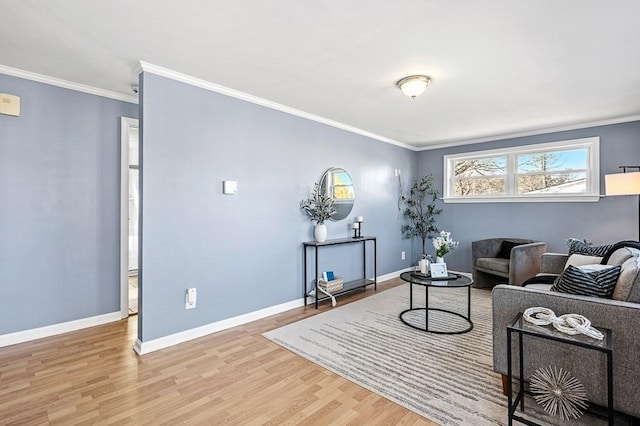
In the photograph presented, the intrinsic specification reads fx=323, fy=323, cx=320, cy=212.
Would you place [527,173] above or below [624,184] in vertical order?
above

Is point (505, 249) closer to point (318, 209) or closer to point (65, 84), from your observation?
point (318, 209)

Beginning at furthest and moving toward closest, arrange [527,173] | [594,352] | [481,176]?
[481,176] < [527,173] < [594,352]

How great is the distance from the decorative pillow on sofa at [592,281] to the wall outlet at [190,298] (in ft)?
9.24

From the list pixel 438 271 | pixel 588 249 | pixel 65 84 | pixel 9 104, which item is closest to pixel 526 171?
pixel 588 249

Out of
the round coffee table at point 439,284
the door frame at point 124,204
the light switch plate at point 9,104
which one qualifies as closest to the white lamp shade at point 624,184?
the round coffee table at point 439,284

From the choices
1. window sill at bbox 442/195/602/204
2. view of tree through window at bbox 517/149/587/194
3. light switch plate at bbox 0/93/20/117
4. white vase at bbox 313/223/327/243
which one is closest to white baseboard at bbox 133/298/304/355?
white vase at bbox 313/223/327/243

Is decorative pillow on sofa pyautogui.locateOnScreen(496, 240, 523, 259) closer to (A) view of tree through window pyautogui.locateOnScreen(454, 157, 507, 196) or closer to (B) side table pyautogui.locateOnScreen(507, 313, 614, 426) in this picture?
(A) view of tree through window pyautogui.locateOnScreen(454, 157, 507, 196)

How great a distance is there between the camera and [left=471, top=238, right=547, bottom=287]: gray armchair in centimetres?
406

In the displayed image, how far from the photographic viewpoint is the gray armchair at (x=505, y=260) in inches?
160

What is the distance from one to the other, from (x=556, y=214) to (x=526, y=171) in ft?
2.55

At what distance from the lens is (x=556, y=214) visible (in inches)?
180

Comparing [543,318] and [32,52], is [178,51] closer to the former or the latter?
[32,52]

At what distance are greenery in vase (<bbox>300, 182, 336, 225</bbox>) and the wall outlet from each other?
1576 mm

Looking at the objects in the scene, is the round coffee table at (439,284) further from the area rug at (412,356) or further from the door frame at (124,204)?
the door frame at (124,204)
